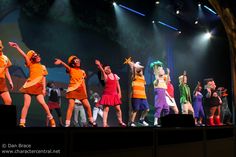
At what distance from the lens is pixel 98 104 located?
7.31 meters

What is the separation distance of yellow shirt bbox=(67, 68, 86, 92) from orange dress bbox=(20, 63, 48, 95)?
0.66 metres

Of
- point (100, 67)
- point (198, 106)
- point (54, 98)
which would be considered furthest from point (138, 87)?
point (198, 106)

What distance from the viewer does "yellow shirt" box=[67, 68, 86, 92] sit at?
6.77 metres

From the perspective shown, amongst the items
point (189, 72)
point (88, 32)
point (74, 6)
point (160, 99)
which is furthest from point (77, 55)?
point (189, 72)

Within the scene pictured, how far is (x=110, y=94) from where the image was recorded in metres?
7.52

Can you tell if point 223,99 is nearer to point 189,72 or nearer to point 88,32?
point 189,72

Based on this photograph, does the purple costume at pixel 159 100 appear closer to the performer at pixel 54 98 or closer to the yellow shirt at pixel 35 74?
the performer at pixel 54 98

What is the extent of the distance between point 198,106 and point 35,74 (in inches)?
220

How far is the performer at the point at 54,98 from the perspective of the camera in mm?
6457

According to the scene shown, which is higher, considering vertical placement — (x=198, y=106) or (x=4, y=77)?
(x=4, y=77)

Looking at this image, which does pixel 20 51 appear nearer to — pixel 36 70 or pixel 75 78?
pixel 36 70

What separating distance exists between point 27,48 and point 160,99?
3.94m

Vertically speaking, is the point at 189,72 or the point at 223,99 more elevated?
the point at 189,72

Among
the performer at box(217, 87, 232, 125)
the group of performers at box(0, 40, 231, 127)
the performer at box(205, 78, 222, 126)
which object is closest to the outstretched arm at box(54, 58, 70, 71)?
the group of performers at box(0, 40, 231, 127)
